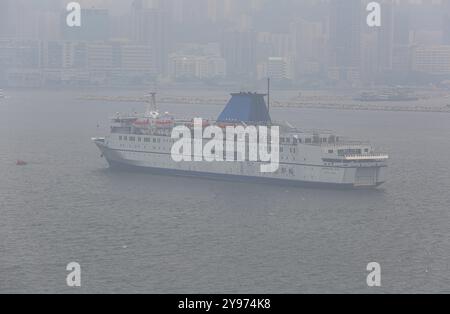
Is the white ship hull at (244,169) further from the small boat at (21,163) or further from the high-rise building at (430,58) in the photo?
the high-rise building at (430,58)

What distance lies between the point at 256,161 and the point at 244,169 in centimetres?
43

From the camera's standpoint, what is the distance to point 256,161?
31.6 meters

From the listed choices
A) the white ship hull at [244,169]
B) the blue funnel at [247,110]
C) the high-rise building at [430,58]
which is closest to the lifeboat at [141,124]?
the white ship hull at [244,169]

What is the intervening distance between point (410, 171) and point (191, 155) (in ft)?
24.1

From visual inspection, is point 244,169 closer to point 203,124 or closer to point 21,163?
point 203,124

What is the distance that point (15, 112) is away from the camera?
7056 centimetres

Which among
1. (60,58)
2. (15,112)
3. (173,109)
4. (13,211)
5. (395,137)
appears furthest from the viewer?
(60,58)

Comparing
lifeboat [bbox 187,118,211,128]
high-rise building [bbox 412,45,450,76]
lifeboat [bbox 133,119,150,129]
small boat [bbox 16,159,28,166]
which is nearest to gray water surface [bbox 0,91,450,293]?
small boat [bbox 16,159,28,166]

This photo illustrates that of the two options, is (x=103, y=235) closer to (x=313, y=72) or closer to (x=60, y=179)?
(x=60, y=179)

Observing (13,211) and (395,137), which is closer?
(13,211)

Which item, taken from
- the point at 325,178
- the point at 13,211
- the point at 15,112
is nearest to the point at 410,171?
the point at 325,178

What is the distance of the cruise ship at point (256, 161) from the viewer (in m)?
30.1

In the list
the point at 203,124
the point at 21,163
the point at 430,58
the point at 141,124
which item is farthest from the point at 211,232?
the point at 430,58

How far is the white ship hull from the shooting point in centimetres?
3006
